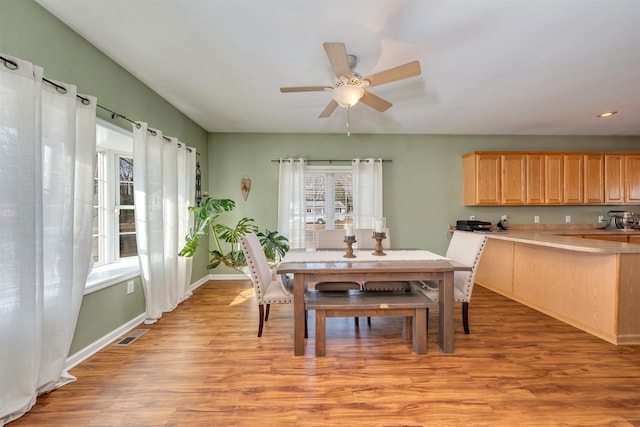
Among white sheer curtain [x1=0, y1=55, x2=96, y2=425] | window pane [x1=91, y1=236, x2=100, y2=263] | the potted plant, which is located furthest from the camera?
the potted plant

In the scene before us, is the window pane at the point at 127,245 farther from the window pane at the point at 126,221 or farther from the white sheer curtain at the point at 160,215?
the white sheer curtain at the point at 160,215

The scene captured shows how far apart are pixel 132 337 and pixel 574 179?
626 centimetres

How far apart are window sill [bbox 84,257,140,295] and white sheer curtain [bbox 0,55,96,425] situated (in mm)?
371

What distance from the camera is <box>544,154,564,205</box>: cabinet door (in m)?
4.47

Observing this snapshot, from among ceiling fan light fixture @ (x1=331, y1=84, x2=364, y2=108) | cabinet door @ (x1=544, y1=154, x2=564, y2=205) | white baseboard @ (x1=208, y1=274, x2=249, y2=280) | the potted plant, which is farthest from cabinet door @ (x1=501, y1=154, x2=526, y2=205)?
white baseboard @ (x1=208, y1=274, x2=249, y2=280)

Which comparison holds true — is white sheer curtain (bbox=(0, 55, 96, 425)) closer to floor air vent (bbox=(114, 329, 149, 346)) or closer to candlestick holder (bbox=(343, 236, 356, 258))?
floor air vent (bbox=(114, 329, 149, 346))

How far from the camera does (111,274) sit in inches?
106

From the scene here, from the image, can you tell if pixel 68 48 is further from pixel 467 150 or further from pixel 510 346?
pixel 467 150

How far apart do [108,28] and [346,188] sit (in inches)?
139

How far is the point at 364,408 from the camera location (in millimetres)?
1695

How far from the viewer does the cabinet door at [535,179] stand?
4.46 meters

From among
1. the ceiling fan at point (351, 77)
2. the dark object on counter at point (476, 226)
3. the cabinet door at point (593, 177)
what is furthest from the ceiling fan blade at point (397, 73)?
the cabinet door at point (593, 177)

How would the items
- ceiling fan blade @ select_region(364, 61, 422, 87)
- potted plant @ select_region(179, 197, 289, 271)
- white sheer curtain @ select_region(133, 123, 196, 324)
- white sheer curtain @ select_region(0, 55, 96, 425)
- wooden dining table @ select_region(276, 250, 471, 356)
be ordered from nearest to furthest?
white sheer curtain @ select_region(0, 55, 96, 425) → ceiling fan blade @ select_region(364, 61, 422, 87) → wooden dining table @ select_region(276, 250, 471, 356) → white sheer curtain @ select_region(133, 123, 196, 324) → potted plant @ select_region(179, 197, 289, 271)

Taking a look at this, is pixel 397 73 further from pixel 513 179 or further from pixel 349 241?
pixel 513 179
